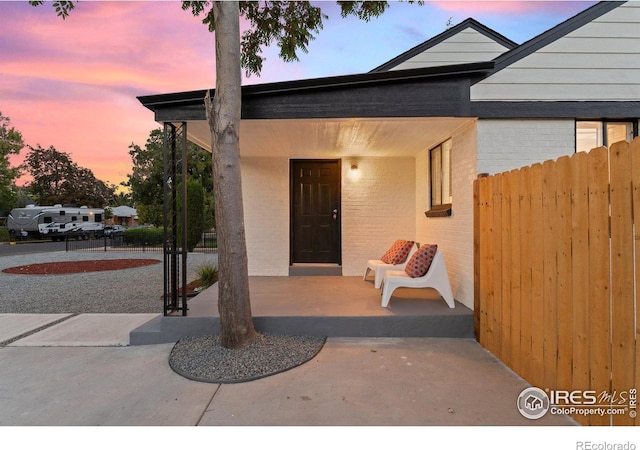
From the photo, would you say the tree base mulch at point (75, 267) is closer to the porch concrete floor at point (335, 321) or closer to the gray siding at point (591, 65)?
the porch concrete floor at point (335, 321)

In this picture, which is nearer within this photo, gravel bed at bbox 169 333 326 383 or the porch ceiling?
gravel bed at bbox 169 333 326 383

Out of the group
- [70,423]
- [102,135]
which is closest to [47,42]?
[70,423]

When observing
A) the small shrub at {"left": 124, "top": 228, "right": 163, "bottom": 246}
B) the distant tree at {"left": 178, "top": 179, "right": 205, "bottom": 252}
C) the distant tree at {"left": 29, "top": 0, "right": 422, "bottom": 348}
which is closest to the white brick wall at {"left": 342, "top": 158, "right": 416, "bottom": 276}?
the distant tree at {"left": 29, "top": 0, "right": 422, "bottom": 348}

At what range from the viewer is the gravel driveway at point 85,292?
564 cm

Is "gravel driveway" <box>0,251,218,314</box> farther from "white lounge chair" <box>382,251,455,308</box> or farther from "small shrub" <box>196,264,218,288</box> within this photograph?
"white lounge chair" <box>382,251,455,308</box>

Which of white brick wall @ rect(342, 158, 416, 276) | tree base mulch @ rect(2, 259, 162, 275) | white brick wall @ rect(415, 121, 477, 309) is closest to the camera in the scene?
white brick wall @ rect(415, 121, 477, 309)

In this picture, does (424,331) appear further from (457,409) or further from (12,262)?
(12,262)

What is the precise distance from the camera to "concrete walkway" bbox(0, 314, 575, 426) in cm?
235

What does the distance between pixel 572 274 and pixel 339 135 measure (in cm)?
355

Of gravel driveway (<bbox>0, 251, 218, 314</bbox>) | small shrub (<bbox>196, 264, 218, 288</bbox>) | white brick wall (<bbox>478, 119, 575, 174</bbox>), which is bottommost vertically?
gravel driveway (<bbox>0, 251, 218, 314</bbox>)

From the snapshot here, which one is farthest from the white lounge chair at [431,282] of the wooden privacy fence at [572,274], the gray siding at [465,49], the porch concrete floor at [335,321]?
the gray siding at [465,49]

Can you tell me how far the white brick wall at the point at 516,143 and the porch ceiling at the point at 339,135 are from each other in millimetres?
363

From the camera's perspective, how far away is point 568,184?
2342mm

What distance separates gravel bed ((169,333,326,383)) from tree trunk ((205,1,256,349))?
0.19 meters
